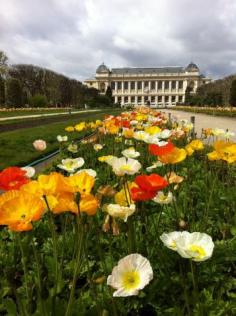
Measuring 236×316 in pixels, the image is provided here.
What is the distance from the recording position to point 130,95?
136 m

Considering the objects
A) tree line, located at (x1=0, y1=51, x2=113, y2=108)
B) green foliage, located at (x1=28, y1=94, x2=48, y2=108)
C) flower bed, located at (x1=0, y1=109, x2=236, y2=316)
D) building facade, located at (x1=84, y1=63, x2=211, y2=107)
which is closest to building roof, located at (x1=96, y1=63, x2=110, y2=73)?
building facade, located at (x1=84, y1=63, x2=211, y2=107)

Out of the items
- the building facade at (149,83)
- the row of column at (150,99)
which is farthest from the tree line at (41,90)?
the building facade at (149,83)

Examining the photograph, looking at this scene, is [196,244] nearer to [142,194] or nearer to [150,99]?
[142,194]

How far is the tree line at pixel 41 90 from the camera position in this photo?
47.6 m

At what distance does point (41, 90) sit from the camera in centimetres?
6794

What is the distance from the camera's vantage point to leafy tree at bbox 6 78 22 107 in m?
46.2

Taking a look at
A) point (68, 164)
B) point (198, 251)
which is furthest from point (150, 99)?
point (198, 251)

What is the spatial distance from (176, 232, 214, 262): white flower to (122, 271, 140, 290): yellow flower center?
176 mm

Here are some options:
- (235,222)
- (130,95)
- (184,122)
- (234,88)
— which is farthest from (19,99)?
(130,95)

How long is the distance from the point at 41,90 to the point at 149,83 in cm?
7367

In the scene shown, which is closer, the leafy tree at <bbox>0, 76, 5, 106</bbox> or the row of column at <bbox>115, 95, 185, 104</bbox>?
the leafy tree at <bbox>0, 76, 5, 106</bbox>

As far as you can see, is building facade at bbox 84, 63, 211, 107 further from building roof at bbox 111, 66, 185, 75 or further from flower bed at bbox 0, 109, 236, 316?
flower bed at bbox 0, 109, 236, 316

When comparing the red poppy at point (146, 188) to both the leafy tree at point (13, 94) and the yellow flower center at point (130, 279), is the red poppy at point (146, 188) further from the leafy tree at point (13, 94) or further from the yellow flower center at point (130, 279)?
the leafy tree at point (13, 94)

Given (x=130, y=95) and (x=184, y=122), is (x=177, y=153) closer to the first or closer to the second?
(x=184, y=122)
